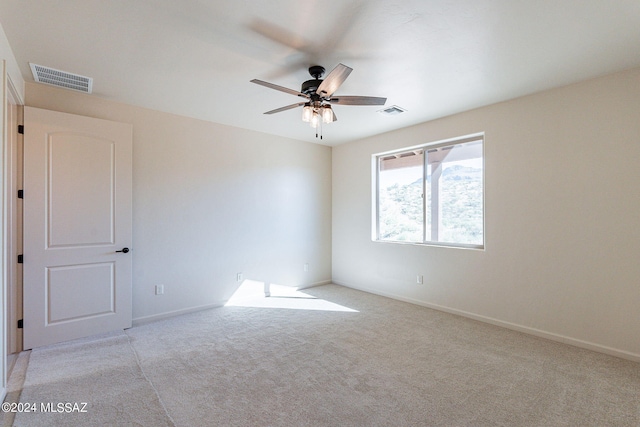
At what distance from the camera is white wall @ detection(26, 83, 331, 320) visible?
3.62 metres

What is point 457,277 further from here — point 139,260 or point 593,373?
point 139,260

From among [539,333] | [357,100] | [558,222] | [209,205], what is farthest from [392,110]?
[539,333]

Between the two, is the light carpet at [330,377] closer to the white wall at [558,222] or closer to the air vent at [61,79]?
the white wall at [558,222]

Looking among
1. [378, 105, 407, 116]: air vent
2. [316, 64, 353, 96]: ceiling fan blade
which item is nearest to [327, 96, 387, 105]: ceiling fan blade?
[316, 64, 353, 96]: ceiling fan blade

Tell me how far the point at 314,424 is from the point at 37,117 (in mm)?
3747

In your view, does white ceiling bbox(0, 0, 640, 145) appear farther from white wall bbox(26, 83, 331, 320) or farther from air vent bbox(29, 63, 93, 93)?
white wall bbox(26, 83, 331, 320)

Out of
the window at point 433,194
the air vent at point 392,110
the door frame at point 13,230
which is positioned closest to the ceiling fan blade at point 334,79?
the air vent at point 392,110

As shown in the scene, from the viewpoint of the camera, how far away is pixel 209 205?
4203 mm

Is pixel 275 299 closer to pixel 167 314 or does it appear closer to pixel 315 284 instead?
pixel 315 284

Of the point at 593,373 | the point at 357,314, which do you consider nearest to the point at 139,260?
the point at 357,314

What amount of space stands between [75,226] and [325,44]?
3130 mm

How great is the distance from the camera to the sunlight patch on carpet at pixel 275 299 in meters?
4.26

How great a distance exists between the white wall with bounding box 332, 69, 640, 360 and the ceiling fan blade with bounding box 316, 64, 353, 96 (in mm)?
2303

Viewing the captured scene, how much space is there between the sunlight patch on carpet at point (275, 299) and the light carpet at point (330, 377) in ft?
2.06
